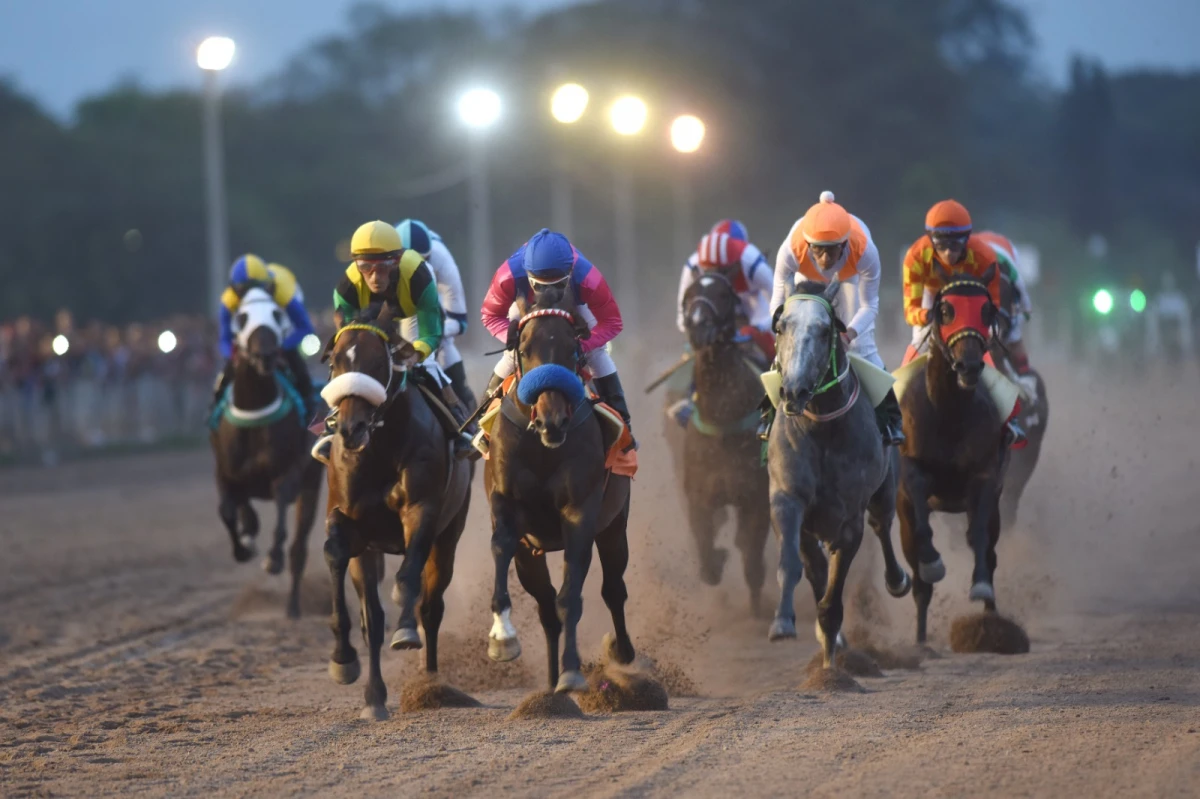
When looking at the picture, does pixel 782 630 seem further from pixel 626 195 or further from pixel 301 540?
pixel 626 195

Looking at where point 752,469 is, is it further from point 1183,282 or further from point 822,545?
point 1183,282

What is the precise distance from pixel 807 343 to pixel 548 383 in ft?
4.81

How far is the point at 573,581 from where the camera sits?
9086mm

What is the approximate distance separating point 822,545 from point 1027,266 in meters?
24.5

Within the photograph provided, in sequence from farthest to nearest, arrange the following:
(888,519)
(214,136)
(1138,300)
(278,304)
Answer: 1. (1138,300)
2. (214,136)
3. (278,304)
4. (888,519)

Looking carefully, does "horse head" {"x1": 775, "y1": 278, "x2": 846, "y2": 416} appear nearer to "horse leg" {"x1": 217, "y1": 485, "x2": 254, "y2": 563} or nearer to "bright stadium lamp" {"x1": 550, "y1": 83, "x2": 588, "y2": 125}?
"horse leg" {"x1": 217, "y1": 485, "x2": 254, "y2": 563}

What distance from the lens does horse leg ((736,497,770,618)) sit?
12.7 m

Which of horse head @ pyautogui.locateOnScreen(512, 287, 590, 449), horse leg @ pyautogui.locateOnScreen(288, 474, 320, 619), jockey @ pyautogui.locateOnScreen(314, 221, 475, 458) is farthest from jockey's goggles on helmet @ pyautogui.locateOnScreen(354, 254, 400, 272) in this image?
horse leg @ pyautogui.locateOnScreen(288, 474, 320, 619)

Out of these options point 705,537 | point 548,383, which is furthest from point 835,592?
point 705,537

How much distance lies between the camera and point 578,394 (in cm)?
894

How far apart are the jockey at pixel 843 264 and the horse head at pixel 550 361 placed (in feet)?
4.68

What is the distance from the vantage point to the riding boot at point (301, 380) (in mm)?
14359

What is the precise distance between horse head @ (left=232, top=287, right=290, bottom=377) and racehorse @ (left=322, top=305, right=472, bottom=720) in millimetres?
4252

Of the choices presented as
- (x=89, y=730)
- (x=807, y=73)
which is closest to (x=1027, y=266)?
(x=89, y=730)
